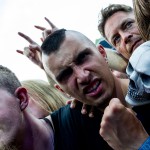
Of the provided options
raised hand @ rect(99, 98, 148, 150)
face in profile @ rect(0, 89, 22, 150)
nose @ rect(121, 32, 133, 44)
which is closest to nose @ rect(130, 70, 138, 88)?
raised hand @ rect(99, 98, 148, 150)

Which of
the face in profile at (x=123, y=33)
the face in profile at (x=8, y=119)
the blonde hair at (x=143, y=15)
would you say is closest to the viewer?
the blonde hair at (x=143, y=15)

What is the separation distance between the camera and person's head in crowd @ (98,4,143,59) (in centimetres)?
242

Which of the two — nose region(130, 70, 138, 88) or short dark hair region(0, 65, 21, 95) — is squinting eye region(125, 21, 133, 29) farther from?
nose region(130, 70, 138, 88)

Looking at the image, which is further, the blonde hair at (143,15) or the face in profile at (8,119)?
the face in profile at (8,119)

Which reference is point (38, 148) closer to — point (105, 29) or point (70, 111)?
point (70, 111)

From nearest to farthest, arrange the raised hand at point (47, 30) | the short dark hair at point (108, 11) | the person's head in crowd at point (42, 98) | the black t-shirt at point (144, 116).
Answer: the black t-shirt at point (144, 116), the raised hand at point (47, 30), the person's head in crowd at point (42, 98), the short dark hair at point (108, 11)

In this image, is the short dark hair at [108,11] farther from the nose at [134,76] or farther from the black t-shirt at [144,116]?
the nose at [134,76]

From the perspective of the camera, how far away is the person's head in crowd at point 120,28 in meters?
2.42

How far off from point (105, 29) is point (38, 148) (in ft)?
5.11

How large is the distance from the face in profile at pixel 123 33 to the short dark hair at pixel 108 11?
49mm

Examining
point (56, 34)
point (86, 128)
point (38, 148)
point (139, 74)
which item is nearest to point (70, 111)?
point (86, 128)

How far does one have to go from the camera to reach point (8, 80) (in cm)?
201

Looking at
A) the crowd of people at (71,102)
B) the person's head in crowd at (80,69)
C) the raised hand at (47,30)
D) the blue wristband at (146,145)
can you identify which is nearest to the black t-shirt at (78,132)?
the crowd of people at (71,102)

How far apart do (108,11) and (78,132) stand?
155 cm
